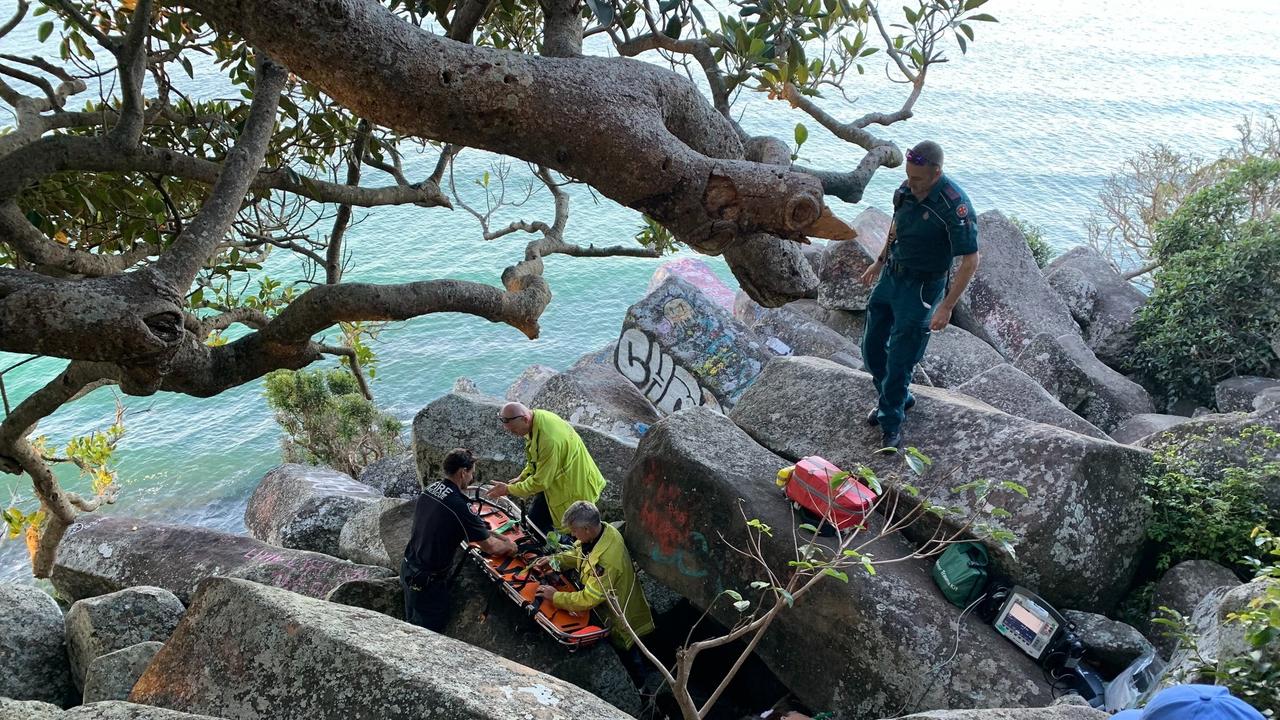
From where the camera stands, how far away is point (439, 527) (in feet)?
17.4

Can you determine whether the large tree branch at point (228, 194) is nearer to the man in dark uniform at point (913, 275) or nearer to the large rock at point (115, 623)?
the large rock at point (115, 623)

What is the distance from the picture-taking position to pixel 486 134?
2.42 metres

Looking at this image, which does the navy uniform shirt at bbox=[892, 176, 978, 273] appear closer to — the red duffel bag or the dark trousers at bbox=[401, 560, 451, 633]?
the red duffel bag

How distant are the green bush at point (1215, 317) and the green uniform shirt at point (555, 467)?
27.2ft

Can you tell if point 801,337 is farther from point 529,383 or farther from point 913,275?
point 913,275

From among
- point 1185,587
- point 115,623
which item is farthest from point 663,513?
point 115,623

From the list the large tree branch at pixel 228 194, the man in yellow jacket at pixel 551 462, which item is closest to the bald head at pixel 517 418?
the man in yellow jacket at pixel 551 462

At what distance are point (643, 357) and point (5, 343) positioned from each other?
7.49m

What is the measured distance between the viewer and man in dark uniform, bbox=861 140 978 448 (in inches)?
189

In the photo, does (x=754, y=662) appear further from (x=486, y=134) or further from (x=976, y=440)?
(x=486, y=134)

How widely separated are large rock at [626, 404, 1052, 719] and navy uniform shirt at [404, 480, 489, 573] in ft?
3.39

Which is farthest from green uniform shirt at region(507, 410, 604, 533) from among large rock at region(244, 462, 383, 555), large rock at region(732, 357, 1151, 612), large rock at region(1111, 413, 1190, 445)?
large rock at region(1111, 413, 1190, 445)

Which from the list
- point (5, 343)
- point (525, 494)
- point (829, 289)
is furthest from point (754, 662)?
point (829, 289)

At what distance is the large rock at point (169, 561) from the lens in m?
6.32
